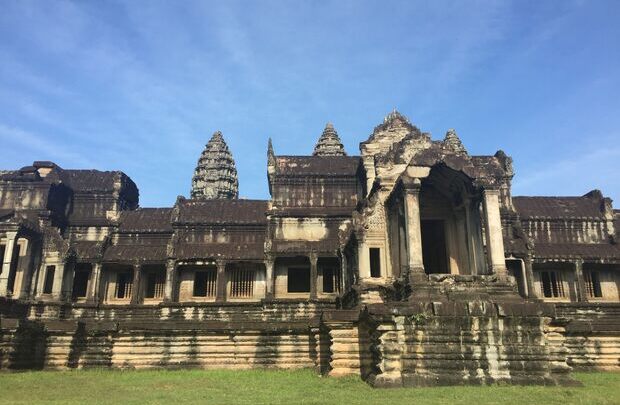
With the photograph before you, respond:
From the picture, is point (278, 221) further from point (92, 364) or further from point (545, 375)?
point (545, 375)

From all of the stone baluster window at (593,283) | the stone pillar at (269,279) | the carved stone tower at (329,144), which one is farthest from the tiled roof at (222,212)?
the carved stone tower at (329,144)

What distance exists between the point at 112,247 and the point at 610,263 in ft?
94.1

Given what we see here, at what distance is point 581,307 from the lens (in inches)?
1072

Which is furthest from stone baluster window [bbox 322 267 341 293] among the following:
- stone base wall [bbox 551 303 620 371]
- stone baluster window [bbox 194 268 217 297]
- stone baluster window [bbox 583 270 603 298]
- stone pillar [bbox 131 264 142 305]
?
stone baluster window [bbox 583 270 603 298]

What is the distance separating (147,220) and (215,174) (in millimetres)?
30586

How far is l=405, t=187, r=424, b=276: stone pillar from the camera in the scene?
1399 centimetres

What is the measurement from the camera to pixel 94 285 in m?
27.3

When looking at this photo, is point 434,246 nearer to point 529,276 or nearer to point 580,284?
point 529,276

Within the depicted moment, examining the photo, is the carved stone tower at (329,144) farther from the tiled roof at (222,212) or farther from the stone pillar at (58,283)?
the stone pillar at (58,283)

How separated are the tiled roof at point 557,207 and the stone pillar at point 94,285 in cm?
2495

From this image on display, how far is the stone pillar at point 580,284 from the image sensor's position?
27.6 m

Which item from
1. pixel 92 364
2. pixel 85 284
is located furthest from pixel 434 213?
pixel 85 284

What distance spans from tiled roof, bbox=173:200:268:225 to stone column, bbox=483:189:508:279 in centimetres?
1596

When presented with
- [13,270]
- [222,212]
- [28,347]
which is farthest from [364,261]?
[13,270]
